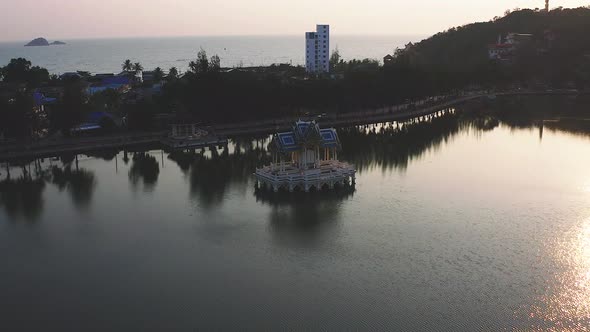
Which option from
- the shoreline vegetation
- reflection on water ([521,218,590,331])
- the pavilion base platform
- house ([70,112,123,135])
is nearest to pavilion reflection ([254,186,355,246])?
the pavilion base platform

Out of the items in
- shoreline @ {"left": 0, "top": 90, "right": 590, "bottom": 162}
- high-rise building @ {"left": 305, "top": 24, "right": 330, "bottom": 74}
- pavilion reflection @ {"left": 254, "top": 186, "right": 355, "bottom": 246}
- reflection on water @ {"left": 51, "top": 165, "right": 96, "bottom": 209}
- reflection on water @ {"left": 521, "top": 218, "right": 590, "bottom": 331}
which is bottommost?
reflection on water @ {"left": 521, "top": 218, "right": 590, "bottom": 331}

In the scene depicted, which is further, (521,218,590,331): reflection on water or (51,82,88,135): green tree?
(51,82,88,135): green tree

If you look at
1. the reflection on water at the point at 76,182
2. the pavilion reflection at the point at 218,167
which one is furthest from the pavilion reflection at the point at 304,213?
the reflection on water at the point at 76,182

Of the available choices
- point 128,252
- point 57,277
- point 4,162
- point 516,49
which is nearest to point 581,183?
point 128,252

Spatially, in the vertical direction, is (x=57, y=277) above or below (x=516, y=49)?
Answer: below

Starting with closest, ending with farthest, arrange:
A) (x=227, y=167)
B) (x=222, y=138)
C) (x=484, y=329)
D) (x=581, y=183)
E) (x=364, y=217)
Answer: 1. (x=484, y=329)
2. (x=364, y=217)
3. (x=581, y=183)
4. (x=227, y=167)
5. (x=222, y=138)

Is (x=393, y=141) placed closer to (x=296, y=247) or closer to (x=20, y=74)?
(x=296, y=247)

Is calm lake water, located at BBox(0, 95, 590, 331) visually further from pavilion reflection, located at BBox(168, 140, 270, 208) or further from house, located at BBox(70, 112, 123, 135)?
house, located at BBox(70, 112, 123, 135)

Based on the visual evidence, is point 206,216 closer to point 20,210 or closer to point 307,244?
point 307,244
